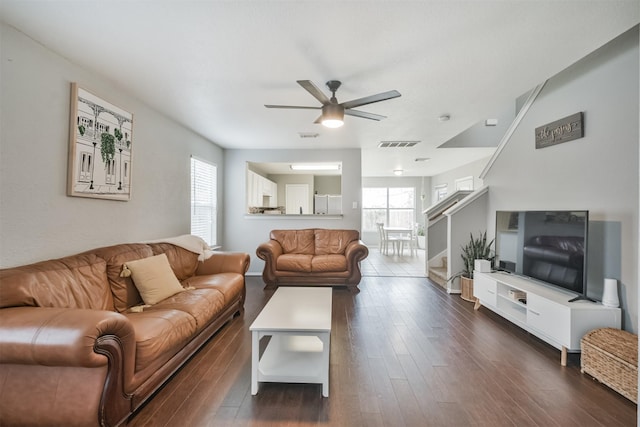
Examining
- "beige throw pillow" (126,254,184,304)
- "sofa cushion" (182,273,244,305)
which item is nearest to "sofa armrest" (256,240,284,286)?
"sofa cushion" (182,273,244,305)

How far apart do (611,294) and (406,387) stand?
180 cm

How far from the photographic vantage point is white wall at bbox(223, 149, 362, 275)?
5.10 m

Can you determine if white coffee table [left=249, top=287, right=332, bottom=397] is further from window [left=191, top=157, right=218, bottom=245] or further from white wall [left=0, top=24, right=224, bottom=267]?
window [left=191, top=157, right=218, bottom=245]

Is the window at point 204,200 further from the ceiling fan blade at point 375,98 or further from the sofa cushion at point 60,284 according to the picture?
the ceiling fan blade at point 375,98

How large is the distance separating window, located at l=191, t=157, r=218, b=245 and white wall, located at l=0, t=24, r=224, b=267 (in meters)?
1.28

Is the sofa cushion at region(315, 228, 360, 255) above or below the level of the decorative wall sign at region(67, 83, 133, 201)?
below

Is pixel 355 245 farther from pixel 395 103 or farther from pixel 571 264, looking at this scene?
pixel 571 264

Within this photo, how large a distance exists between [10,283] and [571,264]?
4007 mm

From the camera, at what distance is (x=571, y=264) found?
2.33 m

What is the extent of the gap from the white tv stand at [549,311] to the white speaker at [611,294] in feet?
0.14

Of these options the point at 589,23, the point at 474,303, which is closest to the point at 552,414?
the point at 474,303

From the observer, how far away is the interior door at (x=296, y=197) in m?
8.38

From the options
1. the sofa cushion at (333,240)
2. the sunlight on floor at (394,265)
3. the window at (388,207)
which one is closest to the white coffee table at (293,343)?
the sofa cushion at (333,240)

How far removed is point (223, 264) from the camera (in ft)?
10.7
